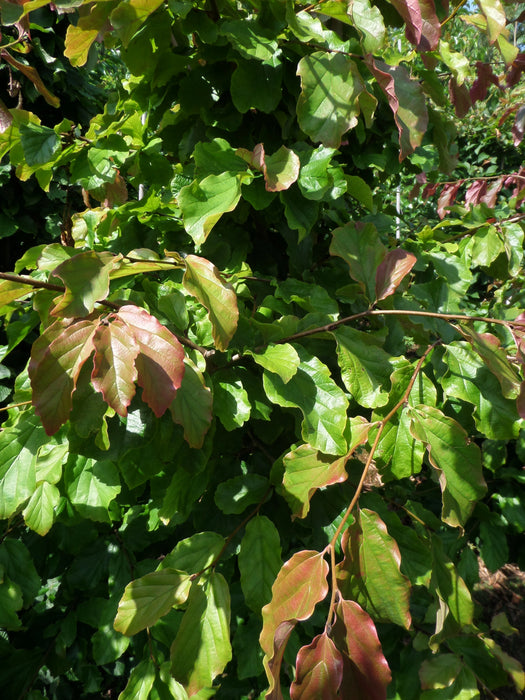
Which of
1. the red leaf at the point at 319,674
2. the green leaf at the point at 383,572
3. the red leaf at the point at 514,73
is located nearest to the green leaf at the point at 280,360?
the green leaf at the point at 383,572

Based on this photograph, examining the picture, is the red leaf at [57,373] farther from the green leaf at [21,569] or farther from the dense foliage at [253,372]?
the green leaf at [21,569]

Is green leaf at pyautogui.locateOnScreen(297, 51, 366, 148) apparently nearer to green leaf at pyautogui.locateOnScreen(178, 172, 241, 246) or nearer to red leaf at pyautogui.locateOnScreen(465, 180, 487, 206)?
green leaf at pyautogui.locateOnScreen(178, 172, 241, 246)

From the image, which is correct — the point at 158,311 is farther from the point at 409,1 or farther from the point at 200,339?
the point at 409,1

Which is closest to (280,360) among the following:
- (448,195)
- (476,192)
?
(476,192)

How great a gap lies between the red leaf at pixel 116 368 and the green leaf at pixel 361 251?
44 centimetres

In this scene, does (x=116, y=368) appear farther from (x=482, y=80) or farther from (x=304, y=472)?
(x=482, y=80)

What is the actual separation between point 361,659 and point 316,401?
356 millimetres

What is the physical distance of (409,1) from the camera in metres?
0.66

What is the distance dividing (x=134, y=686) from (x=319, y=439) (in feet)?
2.07

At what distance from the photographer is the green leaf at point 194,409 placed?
0.67m

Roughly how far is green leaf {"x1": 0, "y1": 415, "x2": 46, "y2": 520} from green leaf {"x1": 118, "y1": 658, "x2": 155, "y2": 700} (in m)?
0.42

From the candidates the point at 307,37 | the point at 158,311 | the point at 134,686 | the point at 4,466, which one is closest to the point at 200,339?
the point at 158,311

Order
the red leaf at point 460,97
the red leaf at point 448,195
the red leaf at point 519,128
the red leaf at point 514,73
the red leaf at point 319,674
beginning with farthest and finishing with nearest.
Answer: the red leaf at point 448,195, the red leaf at point 519,128, the red leaf at point 514,73, the red leaf at point 460,97, the red leaf at point 319,674

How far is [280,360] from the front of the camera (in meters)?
0.74
